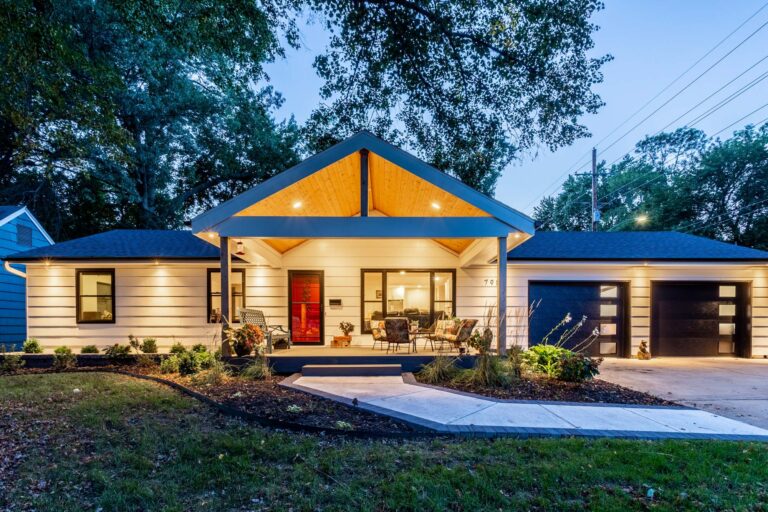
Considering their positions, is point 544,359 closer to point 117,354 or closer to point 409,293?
point 409,293

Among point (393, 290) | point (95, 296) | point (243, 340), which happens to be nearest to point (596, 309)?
point (393, 290)

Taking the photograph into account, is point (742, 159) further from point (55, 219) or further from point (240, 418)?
point (55, 219)

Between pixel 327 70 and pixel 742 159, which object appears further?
pixel 742 159

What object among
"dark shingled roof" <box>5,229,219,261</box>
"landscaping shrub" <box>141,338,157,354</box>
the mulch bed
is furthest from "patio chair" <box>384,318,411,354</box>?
"landscaping shrub" <box>141,338,157,354</box>

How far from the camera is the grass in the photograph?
2623mm

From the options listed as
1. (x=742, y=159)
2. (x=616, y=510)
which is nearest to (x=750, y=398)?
(x=616, y=510)

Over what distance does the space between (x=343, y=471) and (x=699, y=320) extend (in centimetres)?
1040

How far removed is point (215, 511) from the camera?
251 cm

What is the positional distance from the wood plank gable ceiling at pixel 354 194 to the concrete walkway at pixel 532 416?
3295 millimetres

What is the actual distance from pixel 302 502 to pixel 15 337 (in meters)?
13.8

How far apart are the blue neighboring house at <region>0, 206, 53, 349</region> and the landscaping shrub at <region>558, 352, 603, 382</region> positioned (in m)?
14.7

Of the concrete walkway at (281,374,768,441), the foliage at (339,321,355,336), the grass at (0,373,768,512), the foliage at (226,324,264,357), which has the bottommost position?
the concrete walkway at (281,374,768,441)

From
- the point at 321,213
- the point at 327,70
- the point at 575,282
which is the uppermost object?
the point at 327,70

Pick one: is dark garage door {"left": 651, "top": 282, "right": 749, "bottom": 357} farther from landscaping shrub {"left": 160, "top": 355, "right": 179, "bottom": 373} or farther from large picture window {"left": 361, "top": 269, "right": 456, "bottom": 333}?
landscaping shrub {"left": 160, "top": 355, "right": 179, "bottom": 373}
